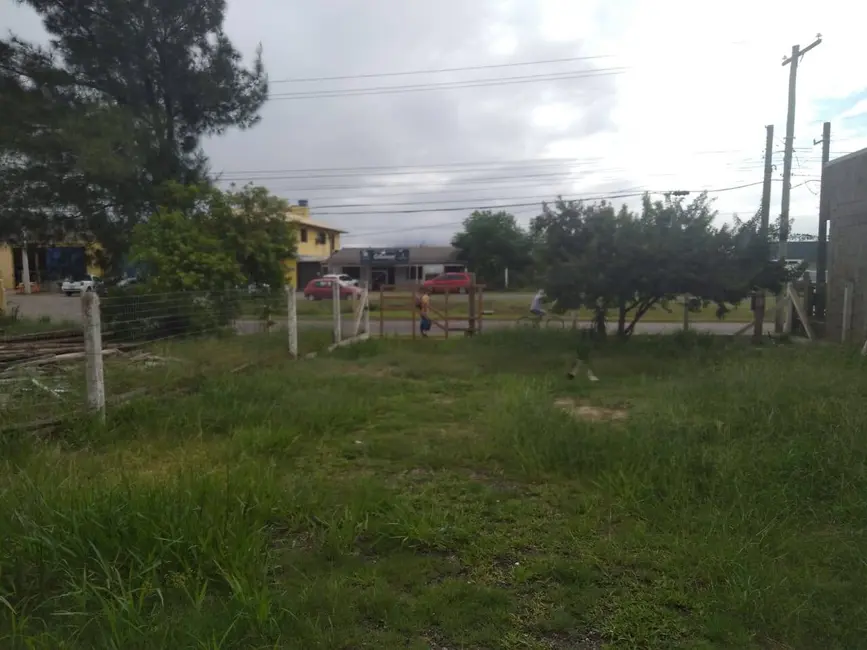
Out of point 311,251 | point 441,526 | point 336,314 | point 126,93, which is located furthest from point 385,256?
point 441,526

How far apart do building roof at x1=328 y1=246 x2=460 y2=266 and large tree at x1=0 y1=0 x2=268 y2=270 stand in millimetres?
35189

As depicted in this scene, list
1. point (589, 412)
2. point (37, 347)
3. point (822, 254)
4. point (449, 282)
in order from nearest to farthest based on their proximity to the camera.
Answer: point (589, 412), point (37, 347), point (822, 254), point (449, 282)

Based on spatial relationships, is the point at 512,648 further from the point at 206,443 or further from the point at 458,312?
the point at 458,312

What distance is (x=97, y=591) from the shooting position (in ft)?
10.3

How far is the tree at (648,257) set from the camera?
12.7 metres

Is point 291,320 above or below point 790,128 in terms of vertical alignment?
below

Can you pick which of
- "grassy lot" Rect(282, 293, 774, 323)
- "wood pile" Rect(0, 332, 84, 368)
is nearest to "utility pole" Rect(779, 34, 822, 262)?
"grassy lot" Rect(282, 293, 774, 323)

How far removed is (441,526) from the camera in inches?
161

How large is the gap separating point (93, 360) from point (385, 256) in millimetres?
45820

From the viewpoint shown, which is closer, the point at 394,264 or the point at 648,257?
the point at 648,257

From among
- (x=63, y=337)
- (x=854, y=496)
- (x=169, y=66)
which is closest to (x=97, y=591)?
(x=854, y=496)

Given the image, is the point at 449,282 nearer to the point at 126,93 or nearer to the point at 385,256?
the point at 385,256

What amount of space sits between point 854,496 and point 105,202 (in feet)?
54.4

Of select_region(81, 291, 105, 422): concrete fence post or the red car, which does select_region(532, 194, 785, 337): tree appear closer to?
select_region(81, 291, 105, 422): concrete fence post
